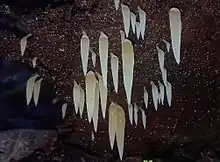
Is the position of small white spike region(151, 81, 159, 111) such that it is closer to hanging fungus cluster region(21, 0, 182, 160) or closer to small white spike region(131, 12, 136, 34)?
hanging fungus cluster region(21, 0, 182, 160)

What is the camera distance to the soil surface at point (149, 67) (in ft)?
10.3

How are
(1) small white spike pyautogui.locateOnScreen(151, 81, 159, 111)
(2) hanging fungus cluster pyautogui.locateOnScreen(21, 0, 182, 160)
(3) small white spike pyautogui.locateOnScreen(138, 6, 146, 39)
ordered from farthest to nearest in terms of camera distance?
(1) small white spike pyautogui.locateOnScreen(151, 81, 159, 111), (3) small white spike pyautogui.locateOnScreen(138, 6, 146, 39), (2) hanging fungus cluster pyautogui.locateOnScreen(21, 0, 182, 160)

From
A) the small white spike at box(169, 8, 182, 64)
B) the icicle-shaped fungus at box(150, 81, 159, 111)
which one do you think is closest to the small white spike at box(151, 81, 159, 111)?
the icicle-shaped fungus at box(150, 81, 159, 111)

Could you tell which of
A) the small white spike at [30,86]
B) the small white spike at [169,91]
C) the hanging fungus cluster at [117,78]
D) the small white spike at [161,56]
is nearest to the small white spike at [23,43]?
the hanging fungus cluster at [117,78]

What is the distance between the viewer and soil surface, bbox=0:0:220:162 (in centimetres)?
315

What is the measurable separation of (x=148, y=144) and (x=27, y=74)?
1332 millimetres

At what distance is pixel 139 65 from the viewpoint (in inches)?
136

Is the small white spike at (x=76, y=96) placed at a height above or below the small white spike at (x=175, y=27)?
below

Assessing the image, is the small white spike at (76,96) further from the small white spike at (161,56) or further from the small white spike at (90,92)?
the small white spike at (161,56)

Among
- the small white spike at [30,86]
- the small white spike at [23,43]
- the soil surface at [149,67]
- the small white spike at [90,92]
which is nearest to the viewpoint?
the small white spike at [90,92]

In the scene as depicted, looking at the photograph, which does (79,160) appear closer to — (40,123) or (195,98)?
(40,123)

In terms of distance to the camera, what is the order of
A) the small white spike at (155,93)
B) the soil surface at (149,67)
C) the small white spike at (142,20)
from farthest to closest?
the small white spike at (155,93) → the soil surface at (149,67) → the small white spike at (142,20)

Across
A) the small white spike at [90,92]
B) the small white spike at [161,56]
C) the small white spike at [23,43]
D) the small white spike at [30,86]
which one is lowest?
the small white spike at [90,92]

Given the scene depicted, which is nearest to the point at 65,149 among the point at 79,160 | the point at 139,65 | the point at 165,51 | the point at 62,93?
the point at 79,160
